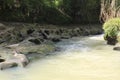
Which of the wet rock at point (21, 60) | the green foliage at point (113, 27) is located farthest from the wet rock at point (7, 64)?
the green foliage at point (113, 27)

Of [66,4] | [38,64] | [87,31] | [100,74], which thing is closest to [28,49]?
[38,64]

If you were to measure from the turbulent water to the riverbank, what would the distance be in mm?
861

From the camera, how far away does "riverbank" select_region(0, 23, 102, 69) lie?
41.6 feet

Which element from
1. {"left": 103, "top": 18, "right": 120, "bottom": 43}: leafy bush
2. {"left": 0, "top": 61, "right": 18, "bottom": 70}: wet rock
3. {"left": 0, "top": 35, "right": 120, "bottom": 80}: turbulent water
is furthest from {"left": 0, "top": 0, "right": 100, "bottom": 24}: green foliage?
{"left": 0, "top": 61, "right": 18, "bottom": 70}: wet rock

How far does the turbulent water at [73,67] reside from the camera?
9059mm

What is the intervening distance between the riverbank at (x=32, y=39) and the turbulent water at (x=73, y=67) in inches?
33.9

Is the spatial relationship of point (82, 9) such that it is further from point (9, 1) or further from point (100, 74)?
point (100, 74)

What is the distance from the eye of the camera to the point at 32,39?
1480 centimetres

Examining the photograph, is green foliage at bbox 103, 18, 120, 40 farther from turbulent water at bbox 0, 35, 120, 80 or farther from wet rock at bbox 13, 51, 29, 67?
wet rock at bbox 13, 51, 29, 67

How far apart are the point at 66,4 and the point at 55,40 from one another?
7.42 meters

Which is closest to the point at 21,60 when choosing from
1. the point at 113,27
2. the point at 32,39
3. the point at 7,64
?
the point at 7,64

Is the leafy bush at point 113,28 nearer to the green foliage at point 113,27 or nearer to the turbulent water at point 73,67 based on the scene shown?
the green foliage at point 113,27

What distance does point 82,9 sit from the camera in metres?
24.1

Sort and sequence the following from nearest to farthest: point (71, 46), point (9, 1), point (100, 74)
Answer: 1. point (100, 74)
2. point (71, 46)
3. point (9, 1)
